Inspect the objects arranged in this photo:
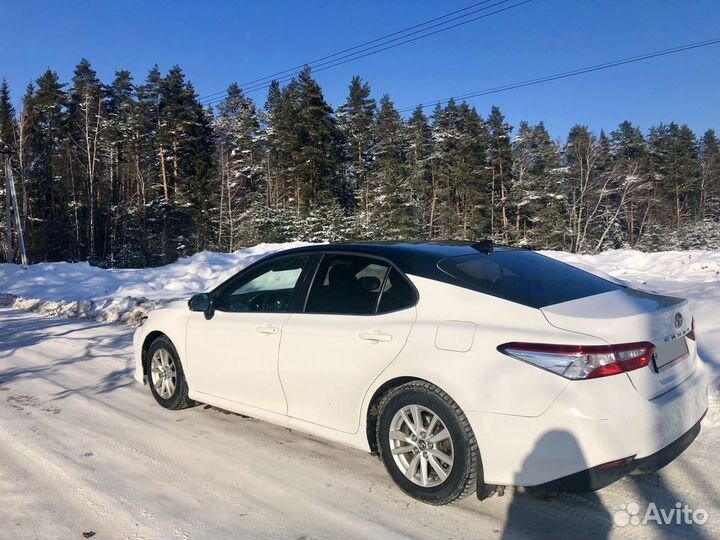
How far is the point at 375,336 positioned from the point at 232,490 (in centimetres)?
137

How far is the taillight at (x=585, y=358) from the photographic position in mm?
2795

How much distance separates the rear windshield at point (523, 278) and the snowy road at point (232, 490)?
1.23 metres

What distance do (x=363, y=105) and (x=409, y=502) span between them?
54.5 metres

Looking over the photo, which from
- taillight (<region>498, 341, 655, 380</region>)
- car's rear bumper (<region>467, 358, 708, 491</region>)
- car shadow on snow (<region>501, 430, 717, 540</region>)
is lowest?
car shadow on snow (<region>501, 430, 717, 540</region>)

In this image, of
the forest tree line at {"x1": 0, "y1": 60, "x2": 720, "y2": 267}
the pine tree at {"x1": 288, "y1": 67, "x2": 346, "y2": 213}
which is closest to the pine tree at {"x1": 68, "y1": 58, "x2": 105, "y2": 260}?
the forest tree line at {"x1": 0, "y1": 60, "x2": 720, "y2": 267}

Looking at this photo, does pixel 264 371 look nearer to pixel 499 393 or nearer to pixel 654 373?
pixel 499 393

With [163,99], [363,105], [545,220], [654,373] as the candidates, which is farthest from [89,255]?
[654,373]

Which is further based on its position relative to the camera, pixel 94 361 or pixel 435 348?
pixel 94 361

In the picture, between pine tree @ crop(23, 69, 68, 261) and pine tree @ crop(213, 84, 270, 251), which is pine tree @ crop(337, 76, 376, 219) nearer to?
pine tree @ crop(213, 84, 270, 251)

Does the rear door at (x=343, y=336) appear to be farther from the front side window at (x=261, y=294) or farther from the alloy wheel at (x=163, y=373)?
the alloy wheel at (x=163, y=373)

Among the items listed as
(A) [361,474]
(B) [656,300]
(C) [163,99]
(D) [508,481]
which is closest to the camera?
(D) [508,481]

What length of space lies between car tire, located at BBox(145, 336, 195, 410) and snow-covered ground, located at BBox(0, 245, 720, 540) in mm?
114

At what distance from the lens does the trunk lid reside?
2896 mm

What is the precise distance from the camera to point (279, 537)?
2.98 metres
